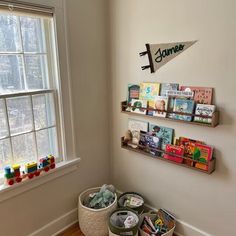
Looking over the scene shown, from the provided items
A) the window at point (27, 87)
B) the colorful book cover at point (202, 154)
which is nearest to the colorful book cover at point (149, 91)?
the colorful book cover at point (202, 154)

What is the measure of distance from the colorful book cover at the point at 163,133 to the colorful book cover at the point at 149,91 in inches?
9.3

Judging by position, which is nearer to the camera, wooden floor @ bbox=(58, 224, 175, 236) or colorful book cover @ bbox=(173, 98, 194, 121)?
colorful book cover @ bbox=(173, 98, 194, 121)

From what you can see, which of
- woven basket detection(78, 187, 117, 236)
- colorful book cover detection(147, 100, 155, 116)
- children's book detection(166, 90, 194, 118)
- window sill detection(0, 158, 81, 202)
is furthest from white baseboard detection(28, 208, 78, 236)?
children's book detection(166, 90, 194, 118)

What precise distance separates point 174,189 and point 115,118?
0.82 metres

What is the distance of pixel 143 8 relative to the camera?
1.77m

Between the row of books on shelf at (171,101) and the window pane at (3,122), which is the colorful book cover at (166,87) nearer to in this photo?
the row of books on shelf at (171,101)

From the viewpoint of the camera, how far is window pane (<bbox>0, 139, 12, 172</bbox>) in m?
1.56

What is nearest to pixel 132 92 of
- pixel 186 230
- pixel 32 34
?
pixel 32 34

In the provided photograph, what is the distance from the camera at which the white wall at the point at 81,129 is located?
1697 mm

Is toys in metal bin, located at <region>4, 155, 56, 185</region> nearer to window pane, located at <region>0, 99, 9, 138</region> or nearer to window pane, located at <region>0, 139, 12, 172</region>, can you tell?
window pane, located at <region>0, 139, 12, 172</region>

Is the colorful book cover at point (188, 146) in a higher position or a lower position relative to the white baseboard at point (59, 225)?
higher

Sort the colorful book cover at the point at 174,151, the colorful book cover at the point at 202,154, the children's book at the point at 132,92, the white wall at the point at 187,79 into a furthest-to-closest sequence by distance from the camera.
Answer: the children's book at the point at 132,92 → the colorful book cover at the point at 174,151 → the colorful book cover at the point at 202,154 → the white wall at the point at 187,79

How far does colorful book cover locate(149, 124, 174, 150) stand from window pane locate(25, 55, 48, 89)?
0.92 meters

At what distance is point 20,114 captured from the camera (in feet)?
5.31
